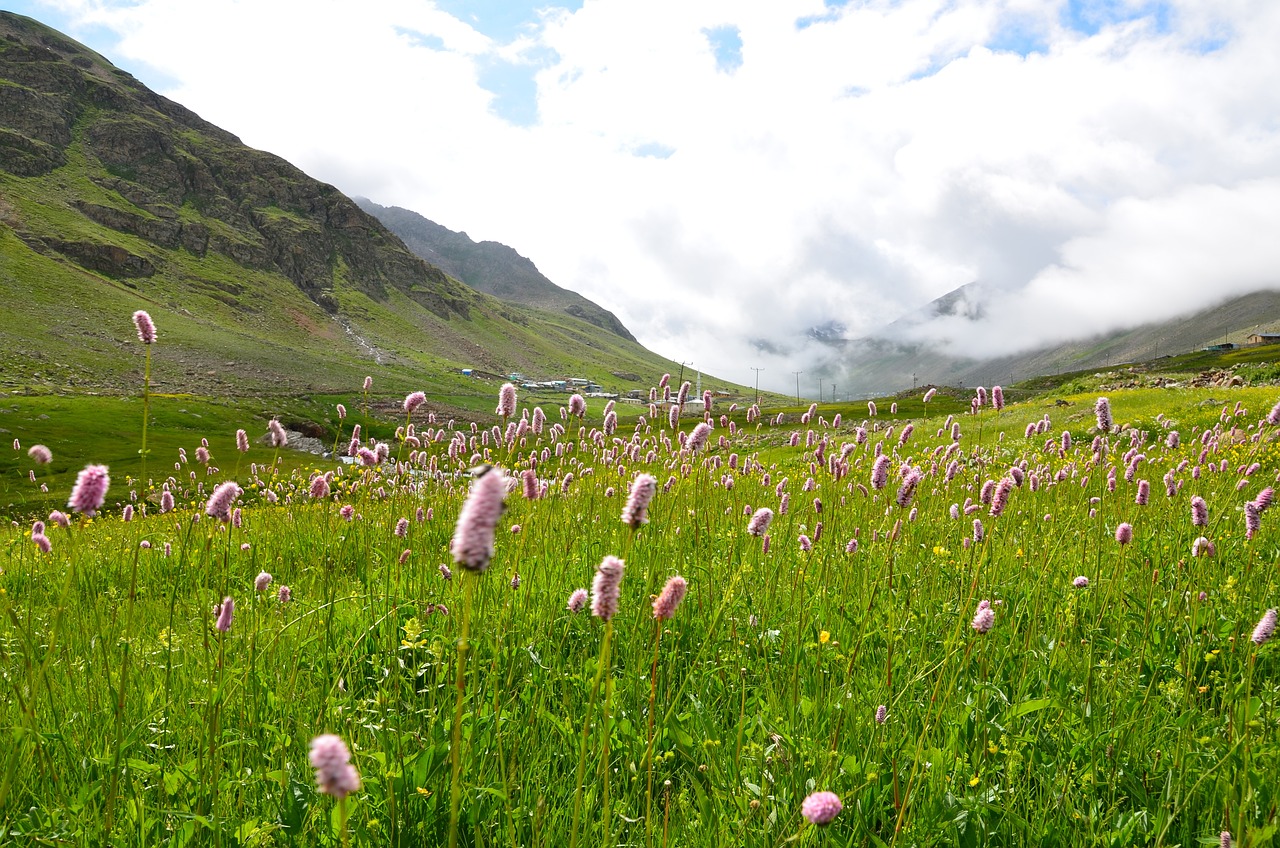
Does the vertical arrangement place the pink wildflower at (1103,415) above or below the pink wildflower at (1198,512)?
above

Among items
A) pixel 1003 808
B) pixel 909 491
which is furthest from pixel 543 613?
pixel 1003 808

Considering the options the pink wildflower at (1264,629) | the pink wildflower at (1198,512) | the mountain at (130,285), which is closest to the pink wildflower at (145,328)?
the pink wildflower at (1264,629)

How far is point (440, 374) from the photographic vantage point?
159 m

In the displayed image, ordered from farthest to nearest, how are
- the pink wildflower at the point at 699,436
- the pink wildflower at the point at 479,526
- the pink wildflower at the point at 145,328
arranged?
the pink wildflower at the point at 699,436, the pink wildflower at the point at 145,328, the pink wildflower at the point at 479,526

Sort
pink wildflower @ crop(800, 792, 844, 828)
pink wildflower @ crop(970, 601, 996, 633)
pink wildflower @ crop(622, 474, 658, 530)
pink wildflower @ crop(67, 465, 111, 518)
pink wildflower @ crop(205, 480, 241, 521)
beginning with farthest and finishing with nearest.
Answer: pink wildflower @ crop(970, 601, 996, 633)
pink wildflower @ crop(205, 480, 241, 521)
pink wildflower @ crop(67, 465, 111, 518)
pink wildflower @ crop(622, 474, 658, 530)
pink wildflower @ crop(800, 792, 844, 828)

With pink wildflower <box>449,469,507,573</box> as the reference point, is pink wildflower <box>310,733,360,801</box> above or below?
below

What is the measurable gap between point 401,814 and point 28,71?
291131 millimetres

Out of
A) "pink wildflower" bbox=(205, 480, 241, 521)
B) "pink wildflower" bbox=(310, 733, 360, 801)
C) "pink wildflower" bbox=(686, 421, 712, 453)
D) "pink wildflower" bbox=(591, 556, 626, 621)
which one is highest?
"pink wildflower" bbox=(686, 421, 712, 453)

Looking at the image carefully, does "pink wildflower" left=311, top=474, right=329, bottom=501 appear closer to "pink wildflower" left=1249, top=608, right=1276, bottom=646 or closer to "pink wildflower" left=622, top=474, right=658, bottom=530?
"pink wildflower" left=622, top=474, right=658, bottom=530

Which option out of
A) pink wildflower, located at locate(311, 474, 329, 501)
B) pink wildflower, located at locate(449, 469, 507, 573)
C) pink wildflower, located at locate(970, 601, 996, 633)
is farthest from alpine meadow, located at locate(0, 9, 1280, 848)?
pink wildflower, located at locate(311, 474, 329, 501)

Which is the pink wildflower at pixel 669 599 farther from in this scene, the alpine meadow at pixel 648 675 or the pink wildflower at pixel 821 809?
the pink wildflower at pixel 821 809

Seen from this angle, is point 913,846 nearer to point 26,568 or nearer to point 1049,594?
point 1049,594

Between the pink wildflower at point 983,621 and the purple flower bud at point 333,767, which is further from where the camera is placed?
the pink wildflower at point 983,621

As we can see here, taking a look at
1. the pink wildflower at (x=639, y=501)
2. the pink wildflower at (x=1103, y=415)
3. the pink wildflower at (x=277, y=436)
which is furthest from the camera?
the pink wildflower at (x=1103, y=415)
